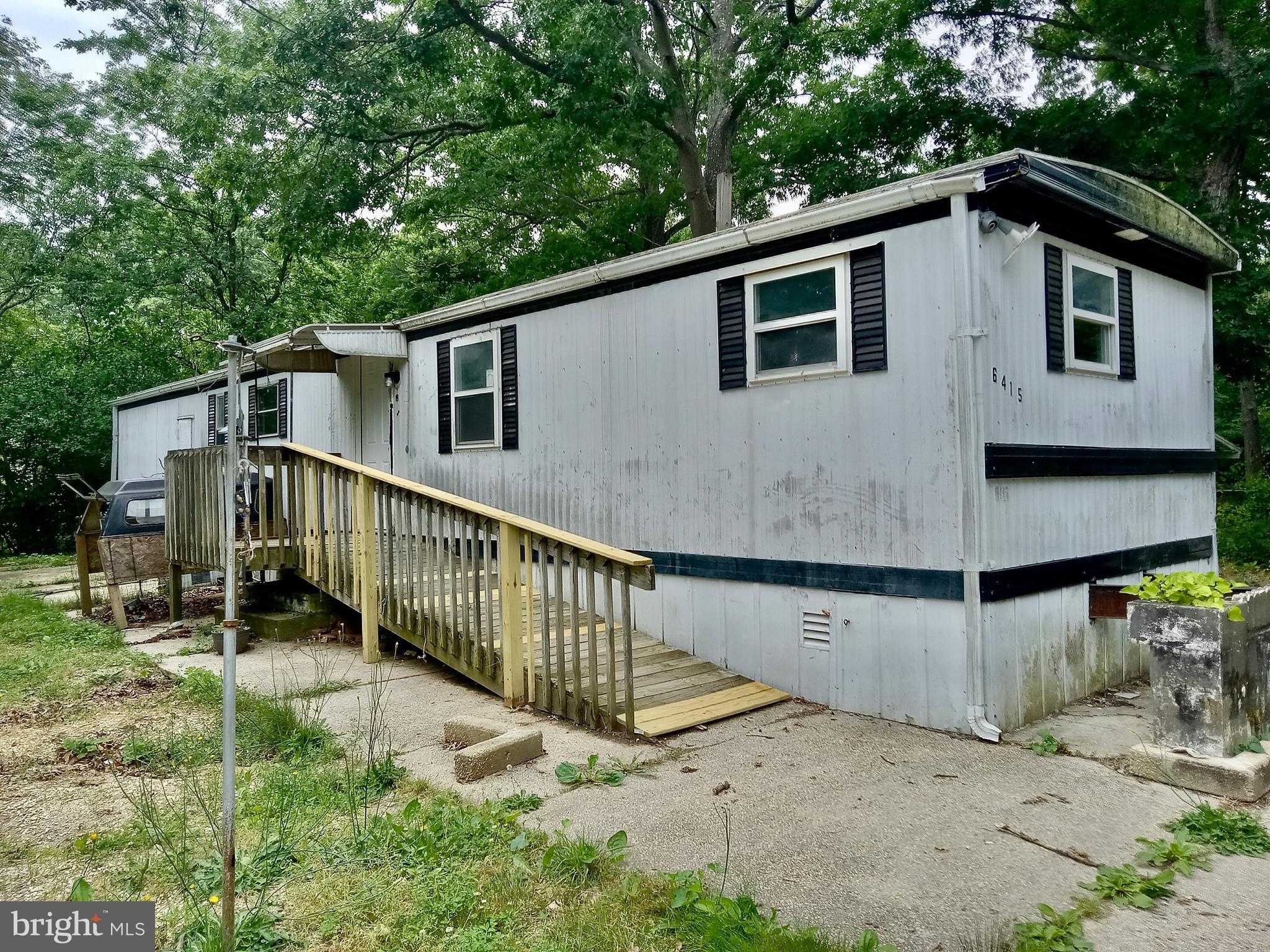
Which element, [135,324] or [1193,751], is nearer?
[1193,751]

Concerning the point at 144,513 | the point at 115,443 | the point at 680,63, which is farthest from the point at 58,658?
the point at 680,63

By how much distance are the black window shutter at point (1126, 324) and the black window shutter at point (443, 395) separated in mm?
6124

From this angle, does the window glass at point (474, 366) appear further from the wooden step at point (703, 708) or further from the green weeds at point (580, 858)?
the green weeds at point (580, 858)

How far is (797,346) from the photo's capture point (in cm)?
584

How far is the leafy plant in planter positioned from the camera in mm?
4176

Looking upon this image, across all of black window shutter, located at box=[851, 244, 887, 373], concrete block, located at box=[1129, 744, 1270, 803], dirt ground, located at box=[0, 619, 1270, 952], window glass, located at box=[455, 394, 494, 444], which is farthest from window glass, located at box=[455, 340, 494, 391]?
concrete block, located at box=[1129, 744, 1270, 803]

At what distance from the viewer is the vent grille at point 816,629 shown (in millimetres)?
5664

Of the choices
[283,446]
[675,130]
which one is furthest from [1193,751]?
[675,130]

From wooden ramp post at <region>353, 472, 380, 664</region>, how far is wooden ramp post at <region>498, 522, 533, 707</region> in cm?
153

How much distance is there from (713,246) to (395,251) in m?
15.2

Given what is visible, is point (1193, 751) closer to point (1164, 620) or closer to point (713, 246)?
point (1164, 620)

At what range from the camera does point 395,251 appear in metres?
19.6

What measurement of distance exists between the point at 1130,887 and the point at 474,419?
6.82 meters

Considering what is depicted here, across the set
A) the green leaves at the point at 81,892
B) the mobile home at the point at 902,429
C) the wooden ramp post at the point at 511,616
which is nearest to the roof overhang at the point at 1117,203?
the mobile home at the point at 902,429
